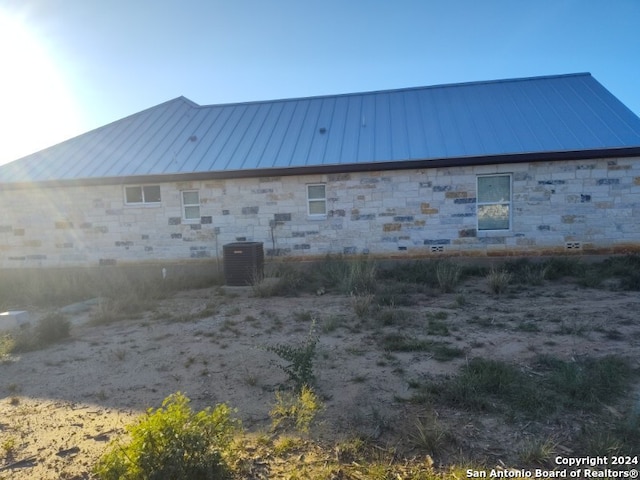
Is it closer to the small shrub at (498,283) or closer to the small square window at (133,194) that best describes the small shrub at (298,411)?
the small shrub at (498,283)

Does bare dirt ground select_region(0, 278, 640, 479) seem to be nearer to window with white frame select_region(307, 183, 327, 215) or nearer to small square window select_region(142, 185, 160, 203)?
window with white frame select_region(307, 183, 327, 215)

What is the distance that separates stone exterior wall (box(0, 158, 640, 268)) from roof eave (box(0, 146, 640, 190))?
21 cm

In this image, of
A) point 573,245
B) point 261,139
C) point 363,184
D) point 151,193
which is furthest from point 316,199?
point 573,245

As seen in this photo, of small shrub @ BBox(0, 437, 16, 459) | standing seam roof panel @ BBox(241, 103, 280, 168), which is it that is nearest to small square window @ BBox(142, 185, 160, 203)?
standing seam roof panel @ BBox(241, 103, 280, 168)

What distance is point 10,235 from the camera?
13.9 m

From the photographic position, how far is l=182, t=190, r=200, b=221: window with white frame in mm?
12992

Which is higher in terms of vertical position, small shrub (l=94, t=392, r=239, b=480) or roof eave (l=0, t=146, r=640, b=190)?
roof eave (l=0, t=146, r=640, b=190)

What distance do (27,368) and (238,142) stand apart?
31.4ft

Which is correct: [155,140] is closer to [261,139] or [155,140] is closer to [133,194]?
[133,194]

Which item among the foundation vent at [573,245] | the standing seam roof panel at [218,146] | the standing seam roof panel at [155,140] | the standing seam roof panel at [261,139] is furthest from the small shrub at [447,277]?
the standing seam roof panel at [155,140]

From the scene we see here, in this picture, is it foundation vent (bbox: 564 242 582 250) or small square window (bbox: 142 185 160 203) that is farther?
small square window (bbox: 142 185 160 203)

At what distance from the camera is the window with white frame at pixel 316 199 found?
1245 cm

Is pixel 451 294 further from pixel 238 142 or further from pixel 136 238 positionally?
pixel 136 238

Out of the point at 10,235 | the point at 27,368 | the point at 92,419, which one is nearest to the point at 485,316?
the point at 92,419
